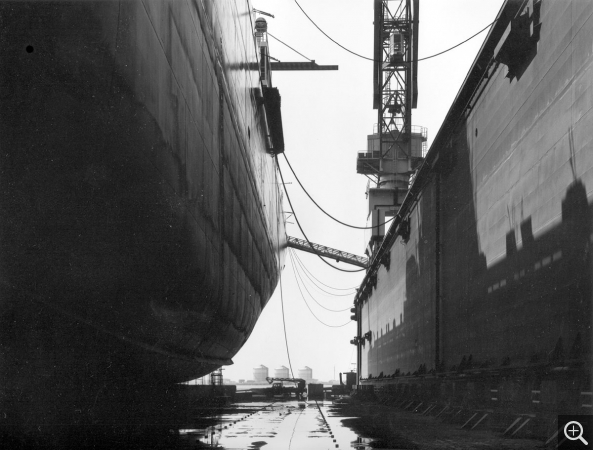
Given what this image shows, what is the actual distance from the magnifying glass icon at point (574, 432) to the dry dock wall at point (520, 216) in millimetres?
1513

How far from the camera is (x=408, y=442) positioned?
9.21 metres

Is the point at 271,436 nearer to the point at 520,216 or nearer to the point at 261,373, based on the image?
the point at 520,216

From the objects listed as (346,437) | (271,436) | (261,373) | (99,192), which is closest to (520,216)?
(346,437)

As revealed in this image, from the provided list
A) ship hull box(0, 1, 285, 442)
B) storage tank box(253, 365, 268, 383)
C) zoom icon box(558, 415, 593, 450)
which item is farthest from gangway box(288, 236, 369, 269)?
storage tank box(253, 365, 268, 383)

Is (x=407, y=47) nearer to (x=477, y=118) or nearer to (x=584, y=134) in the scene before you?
(x=477, y=118)

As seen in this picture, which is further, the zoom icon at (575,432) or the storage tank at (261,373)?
the storage tank at (261,373)

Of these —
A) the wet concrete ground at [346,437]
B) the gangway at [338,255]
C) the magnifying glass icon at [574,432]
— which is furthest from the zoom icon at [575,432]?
the gangway at [338,255]

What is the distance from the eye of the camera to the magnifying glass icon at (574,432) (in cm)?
586

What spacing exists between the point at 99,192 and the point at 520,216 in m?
6.06

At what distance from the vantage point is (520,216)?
1019 centimetres

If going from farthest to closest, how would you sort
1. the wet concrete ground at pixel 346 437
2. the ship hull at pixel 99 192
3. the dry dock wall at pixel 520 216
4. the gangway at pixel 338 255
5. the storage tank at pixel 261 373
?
1. the storage tank at pixel 261 373
2. the gangway at pixel 338 255
3. the wet concrete ground at pixel 346 437
4. the dry dock wall at pixel 520 216
5. the ship hull at pixel 99 192

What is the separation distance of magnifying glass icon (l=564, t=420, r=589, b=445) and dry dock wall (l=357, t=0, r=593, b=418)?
4.97 feet

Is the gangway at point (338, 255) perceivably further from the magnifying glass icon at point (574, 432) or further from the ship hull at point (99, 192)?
the magnifying glass icon at point (574, 432)

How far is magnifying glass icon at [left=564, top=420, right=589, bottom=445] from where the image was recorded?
5855 mm
